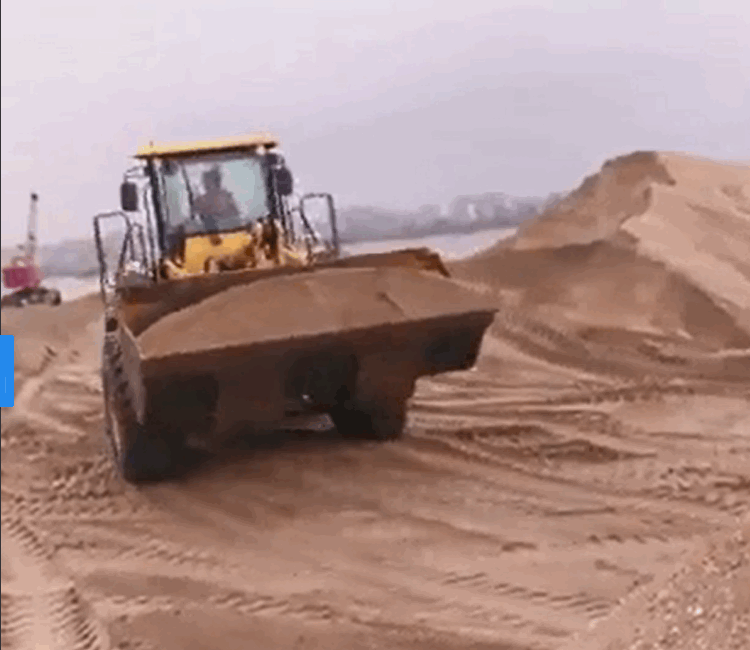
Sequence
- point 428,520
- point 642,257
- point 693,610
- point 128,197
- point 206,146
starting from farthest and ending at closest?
point 206,146 < point 128,197 < point 642,257 < point 428,520 < point 693,610

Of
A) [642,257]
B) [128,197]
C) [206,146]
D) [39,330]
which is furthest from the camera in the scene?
[39,330]

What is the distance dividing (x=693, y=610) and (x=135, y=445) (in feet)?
4.61

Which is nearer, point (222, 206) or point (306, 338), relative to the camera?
point (306, 338)

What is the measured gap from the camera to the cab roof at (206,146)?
3033 mm

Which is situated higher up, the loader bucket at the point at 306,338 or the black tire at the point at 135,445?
the loader bucket at the point at 306,338

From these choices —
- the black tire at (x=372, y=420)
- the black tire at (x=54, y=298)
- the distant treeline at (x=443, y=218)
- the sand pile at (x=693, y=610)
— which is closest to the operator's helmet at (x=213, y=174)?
the distant treeline at (x=443, y=218)

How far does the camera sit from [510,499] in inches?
104

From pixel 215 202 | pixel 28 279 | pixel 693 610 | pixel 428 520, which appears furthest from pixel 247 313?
pixel 28 279

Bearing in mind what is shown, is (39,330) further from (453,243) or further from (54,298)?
(453,243)

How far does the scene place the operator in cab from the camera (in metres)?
3.10

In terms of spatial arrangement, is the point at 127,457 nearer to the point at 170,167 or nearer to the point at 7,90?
the point at 170,167

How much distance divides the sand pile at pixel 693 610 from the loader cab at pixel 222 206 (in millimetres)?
1213

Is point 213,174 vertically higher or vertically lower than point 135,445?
higher

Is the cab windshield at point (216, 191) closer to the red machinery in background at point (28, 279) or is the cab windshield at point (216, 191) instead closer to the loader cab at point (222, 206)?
the loader cab at point (222, 206)
